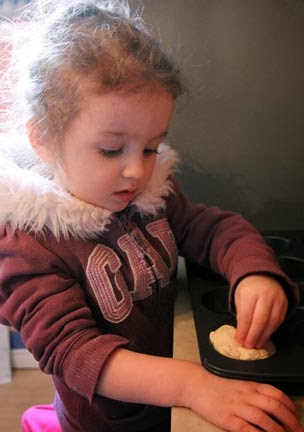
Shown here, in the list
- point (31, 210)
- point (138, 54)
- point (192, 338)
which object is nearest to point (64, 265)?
point (31, 210)

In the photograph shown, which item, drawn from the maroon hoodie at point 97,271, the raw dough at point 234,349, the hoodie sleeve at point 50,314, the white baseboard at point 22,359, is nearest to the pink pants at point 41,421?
the maroon hoodie at point 97,271

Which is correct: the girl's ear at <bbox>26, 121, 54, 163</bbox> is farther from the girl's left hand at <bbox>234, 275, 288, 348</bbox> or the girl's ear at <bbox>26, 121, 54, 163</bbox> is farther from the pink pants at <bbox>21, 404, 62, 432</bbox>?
the pink pants at <bbox>21, 404, 62, 432</bbox>

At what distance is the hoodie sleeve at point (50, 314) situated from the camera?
0.49m

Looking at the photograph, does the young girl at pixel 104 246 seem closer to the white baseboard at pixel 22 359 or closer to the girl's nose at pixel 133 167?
the girl's nose at pixel 133 167

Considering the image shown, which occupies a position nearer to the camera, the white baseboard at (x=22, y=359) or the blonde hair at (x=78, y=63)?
the blonde hair at (x=78, y=63)

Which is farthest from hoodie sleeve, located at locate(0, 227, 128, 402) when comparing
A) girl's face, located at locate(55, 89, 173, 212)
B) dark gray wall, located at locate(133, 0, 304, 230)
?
dark gray wall, located at locate(133, 0, 304, 230)

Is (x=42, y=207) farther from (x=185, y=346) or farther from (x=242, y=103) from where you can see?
(x=242, y=103)

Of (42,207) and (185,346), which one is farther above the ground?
(42,207)

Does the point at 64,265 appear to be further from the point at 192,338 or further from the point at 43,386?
the point at 43,386

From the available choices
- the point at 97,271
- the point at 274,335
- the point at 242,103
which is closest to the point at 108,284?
the point at 97,271

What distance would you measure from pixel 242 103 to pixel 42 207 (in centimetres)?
51

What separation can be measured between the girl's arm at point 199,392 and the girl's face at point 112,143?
22 cm

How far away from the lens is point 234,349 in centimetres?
49

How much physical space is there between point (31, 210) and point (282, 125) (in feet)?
1.87
